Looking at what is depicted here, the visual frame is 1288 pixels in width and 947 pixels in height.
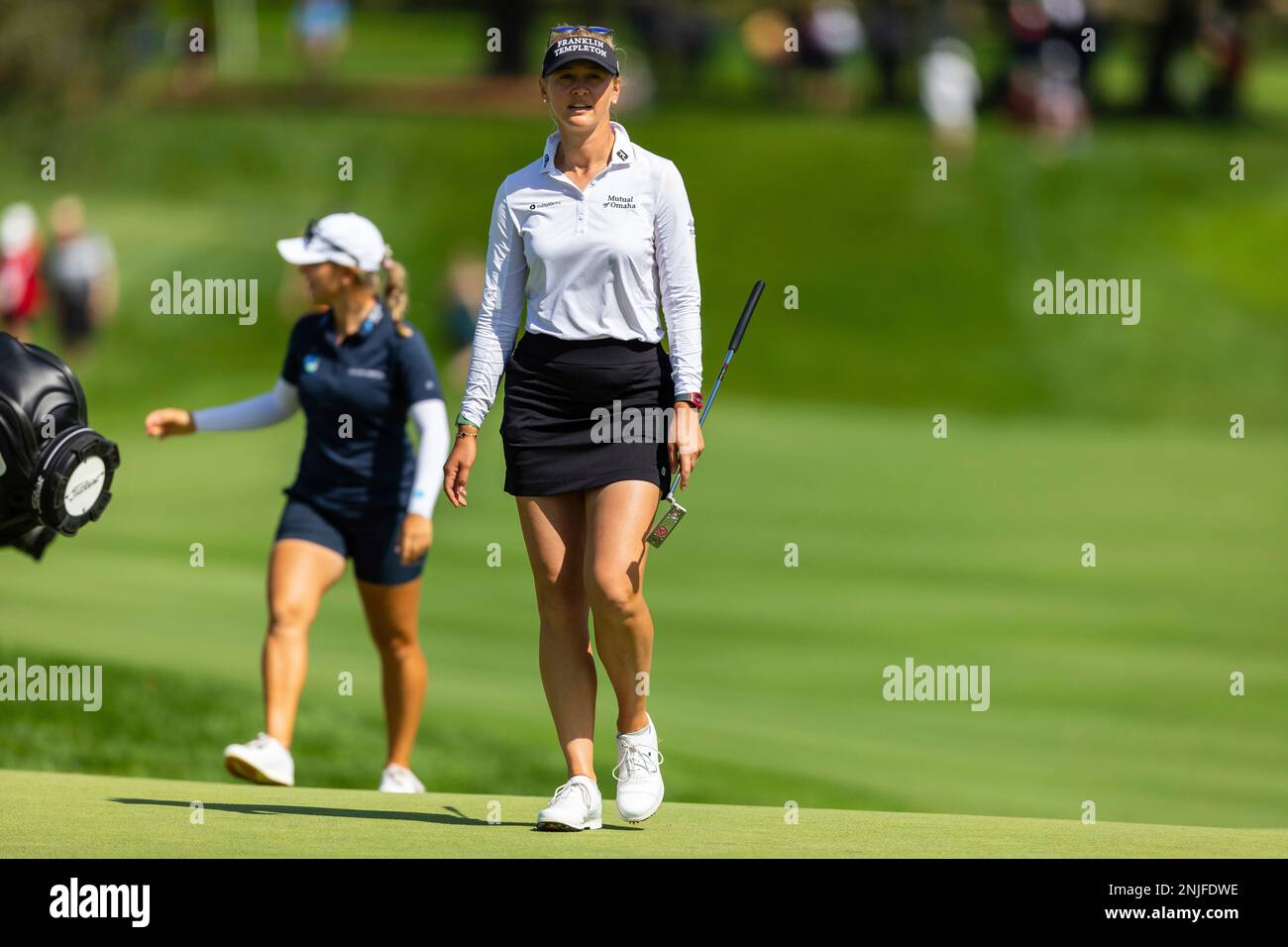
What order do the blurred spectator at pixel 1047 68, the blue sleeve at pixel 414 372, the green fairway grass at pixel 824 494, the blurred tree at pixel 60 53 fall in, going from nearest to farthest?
the blue sleeve at pixel 414 372, the green fairway grass at pixel 824 494, the blurred tree at pixel 60 53, the blurred spectator at pixel 1047 68

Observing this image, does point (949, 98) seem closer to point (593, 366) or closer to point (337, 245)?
point (337, 245)

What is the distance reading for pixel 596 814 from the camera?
22.6 feet

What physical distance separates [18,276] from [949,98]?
17.7 m

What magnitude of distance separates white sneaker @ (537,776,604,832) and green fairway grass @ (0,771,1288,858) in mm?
85

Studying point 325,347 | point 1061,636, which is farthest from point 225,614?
point 325,347

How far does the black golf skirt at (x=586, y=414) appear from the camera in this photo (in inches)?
272

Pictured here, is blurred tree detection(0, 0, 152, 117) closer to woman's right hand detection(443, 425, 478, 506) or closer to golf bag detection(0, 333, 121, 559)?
golf bag detection(0, 333, 121, 559)

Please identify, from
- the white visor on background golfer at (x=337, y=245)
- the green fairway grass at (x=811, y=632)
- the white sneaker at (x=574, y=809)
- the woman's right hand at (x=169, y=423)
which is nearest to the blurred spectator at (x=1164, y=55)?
the green fairway grass at (x=811, y=632)

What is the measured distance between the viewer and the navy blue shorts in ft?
29.3

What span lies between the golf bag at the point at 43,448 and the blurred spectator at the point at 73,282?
27333mm

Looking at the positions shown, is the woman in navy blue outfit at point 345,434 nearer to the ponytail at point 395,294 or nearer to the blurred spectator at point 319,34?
the ponytail at point 395,294

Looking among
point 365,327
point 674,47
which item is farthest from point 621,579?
point 674,47

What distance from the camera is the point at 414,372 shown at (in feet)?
28.8

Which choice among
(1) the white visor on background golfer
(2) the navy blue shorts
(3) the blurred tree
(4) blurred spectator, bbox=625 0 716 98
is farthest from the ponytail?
(4) blurred spectator, bbox=625 0 716 98
